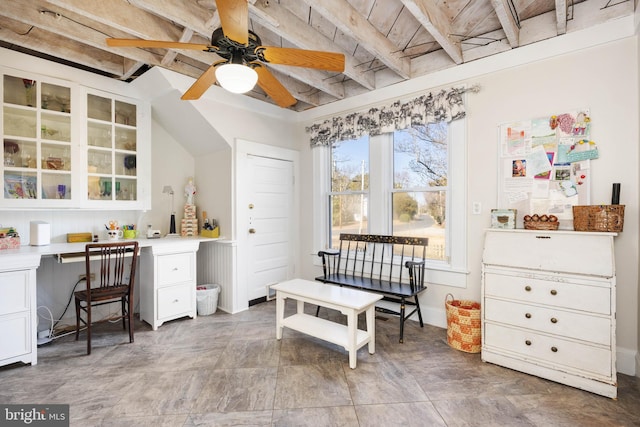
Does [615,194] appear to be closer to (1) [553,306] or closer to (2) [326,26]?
(1) [553,306]

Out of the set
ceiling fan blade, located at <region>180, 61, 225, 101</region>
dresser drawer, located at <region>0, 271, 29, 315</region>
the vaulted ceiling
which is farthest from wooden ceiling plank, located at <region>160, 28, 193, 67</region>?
dresser drawer, located at <region>0, 271, 29, 315</region>

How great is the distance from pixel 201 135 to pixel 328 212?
6.07ft

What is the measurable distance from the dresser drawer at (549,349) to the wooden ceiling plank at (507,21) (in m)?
2.34

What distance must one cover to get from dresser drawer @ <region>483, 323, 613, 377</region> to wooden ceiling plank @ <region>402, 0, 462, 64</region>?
235 cm

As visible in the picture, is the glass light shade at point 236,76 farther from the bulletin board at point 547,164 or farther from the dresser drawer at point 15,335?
the dresser drawer at point 15,335

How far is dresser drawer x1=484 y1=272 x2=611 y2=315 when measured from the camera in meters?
2.05

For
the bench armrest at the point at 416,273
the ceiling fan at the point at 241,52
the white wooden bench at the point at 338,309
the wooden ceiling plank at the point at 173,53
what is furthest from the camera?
the bench armrest at the point at 416,273

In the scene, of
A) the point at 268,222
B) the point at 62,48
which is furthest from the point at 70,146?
the point at 268,222

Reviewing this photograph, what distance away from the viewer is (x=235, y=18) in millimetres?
1587

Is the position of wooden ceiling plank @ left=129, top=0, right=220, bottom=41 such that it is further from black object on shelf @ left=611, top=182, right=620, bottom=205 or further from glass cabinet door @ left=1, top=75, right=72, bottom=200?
black object on shelf @ left=611, top=182, right=620, bottom=205

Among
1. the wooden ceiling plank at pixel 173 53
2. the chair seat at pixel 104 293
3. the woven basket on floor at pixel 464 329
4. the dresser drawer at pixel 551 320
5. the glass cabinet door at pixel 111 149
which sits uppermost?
the wooden ceiling plank at pixel 173 53

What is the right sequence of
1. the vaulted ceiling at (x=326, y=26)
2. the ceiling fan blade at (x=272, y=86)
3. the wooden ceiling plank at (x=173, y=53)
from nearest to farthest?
the ceiling fan blade at (x=272, y=86)
the vaulted ceiling at (x=326, y=26)
the wooden ceiling plank at (x=173, y=53)

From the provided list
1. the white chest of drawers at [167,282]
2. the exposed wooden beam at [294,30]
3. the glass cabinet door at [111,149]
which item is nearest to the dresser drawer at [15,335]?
the white chest of drawers at [167,282]

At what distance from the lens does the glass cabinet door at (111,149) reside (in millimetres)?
3145
